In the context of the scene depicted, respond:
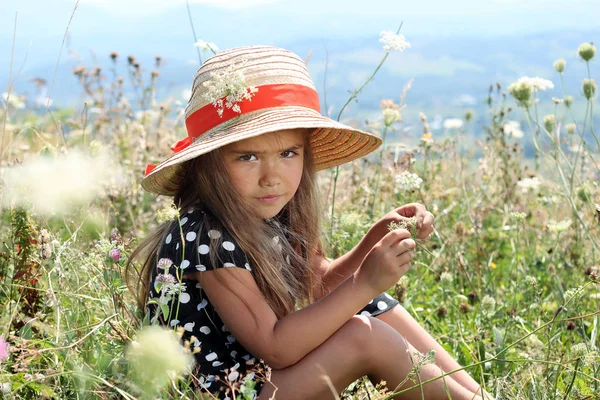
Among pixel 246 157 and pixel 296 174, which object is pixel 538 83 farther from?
pixel 246 157

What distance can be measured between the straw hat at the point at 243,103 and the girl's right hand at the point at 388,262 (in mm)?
425

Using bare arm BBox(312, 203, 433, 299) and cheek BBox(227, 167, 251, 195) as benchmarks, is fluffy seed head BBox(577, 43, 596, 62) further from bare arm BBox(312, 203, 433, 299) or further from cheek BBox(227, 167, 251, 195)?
cheek BBox(227, 167, 251, 195)

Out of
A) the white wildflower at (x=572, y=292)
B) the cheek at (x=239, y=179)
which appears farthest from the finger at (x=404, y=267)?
the cheek at (x=239, y=179)

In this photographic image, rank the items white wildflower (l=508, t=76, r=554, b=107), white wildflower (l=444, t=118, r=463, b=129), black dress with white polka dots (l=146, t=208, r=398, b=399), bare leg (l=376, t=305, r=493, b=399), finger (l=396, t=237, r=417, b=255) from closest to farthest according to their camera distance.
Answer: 1. finger (l=396, t=237, r=417, b=255)
2. black dress with white polka dots (l=146, t=208, r=398, b=399)
3. bare leg (l=376, t=305, r=493, b=399)
4. white wildflower (l=508, t=76, r=554, b=107)
5. white wildflower (l=444, t=118, r=463, b=129)

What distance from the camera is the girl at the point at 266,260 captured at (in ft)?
6.02

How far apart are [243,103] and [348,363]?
31.6 inches

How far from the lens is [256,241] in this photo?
2055 millimetres

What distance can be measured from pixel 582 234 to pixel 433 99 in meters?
172

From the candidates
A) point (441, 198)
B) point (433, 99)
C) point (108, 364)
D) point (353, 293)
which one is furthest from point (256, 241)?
point (433, 99)

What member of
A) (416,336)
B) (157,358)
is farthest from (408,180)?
(157,358)

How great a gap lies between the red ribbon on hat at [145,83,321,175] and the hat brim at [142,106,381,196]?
0.07 ft

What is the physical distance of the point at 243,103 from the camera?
2.08 m

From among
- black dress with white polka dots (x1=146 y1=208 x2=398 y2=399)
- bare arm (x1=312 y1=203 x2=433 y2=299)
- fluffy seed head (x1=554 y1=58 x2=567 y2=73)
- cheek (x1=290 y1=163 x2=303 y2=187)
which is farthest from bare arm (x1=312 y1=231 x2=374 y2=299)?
fluffy seed head (x1=554 y1=58 x2=567 y2=73)

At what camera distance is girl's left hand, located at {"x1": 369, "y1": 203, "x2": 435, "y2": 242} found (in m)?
2.14
